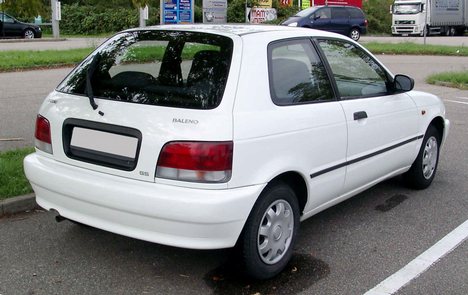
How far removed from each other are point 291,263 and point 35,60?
14.3 m

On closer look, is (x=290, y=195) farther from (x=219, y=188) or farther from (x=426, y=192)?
(x=426, y=192)

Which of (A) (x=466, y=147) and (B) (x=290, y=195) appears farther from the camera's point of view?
(A) (x=466, y=147)

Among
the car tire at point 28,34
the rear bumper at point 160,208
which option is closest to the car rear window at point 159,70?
the rear bumper at point 160,208

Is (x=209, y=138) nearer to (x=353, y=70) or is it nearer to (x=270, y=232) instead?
(x=270, y=232)

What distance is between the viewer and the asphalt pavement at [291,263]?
364 cm

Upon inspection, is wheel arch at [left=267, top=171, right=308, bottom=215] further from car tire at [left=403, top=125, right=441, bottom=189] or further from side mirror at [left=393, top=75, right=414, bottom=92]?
car tire at [left=403, top=125, right=441, bottom=189]

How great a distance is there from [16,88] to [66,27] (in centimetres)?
3252

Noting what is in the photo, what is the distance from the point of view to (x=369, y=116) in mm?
4496

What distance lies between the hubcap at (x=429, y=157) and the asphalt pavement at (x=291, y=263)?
23 cm

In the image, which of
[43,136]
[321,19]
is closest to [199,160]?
[43,136]

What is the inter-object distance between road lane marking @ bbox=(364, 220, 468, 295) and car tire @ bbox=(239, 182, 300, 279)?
24.0 inches

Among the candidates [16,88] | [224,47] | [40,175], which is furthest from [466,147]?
[16,88]

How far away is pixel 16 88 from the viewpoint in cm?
1235

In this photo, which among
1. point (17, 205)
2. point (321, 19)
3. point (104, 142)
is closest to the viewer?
point (104, 142)
